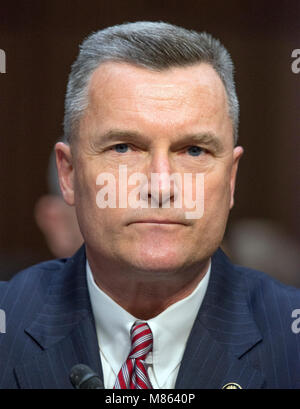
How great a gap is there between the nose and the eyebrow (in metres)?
0.06

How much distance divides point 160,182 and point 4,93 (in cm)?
196

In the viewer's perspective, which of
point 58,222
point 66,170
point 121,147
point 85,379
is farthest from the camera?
point 58,222

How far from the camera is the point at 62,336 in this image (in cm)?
191

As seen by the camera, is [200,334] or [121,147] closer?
[121,147]

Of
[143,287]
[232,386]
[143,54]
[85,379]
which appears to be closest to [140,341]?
[143,287]

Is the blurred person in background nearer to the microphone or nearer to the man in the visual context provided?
the man

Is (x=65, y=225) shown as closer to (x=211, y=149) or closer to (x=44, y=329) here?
(x=44, y=329)

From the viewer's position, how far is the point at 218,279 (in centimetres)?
202

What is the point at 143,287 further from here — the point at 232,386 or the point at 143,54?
the point at 143,54

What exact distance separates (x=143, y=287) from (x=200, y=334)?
0.20 meters

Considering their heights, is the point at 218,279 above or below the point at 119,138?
below

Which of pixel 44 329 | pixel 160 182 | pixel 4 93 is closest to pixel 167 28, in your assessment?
pixel 160 182

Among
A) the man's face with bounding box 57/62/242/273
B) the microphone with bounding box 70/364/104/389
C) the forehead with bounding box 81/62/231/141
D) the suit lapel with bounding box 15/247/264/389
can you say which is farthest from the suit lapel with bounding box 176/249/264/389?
the forehead with bounding box 81/62/231/141

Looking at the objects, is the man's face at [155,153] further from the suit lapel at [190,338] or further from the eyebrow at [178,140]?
the suit lapel at [190,338]
